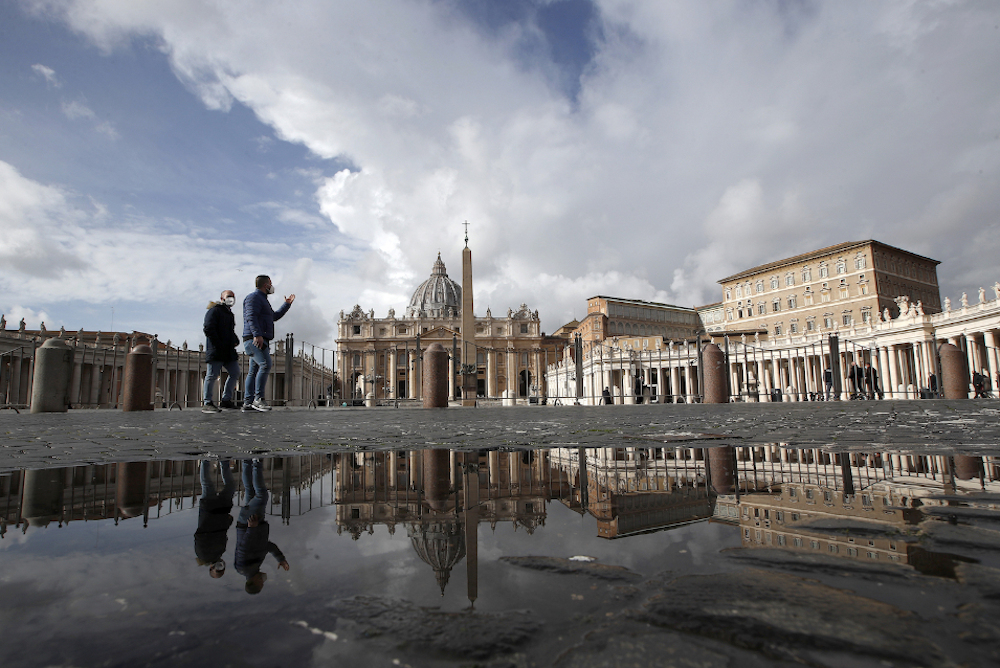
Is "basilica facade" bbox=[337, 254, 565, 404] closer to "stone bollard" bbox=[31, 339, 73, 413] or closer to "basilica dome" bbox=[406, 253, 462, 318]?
"basilica dome" bbox=[406, 253, 462, 318]

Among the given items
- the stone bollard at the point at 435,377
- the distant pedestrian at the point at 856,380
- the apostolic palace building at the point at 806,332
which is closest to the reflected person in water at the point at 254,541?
the stone bollard at the point at 435,377

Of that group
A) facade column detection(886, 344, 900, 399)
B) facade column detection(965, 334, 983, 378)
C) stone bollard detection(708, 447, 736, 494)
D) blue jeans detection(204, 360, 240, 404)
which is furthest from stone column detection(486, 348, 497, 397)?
stone bollard detection(708, 447, 736, 494)

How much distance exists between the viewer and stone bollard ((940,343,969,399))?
16875 millimetres

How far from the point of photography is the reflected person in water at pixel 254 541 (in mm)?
1249

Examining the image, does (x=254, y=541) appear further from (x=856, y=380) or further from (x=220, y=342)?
(x=856, y=380)

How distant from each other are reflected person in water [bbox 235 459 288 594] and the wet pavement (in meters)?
0.01

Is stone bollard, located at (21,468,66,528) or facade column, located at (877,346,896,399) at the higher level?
facade column, located at (877,346,896,399)

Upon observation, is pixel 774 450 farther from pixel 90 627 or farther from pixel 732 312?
pixel 732 312

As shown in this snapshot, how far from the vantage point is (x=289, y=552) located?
1.46m

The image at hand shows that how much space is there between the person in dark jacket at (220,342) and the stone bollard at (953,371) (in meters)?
19.6

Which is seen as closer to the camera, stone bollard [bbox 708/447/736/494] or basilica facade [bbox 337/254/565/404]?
stone bollard [bbox 708/447/736/494]

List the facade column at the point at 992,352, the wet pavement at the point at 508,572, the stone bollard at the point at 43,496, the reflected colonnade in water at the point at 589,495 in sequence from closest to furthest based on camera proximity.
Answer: the wet pavement at the point at 508,572 → the reflected colonnade in water at the point at 589,495 → the stone bollard at the point at 43,496 → the facade column at the point at 992,352

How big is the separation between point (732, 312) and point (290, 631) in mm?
73449

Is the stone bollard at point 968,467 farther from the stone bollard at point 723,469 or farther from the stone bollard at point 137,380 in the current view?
the stone bollard at point 137,380
